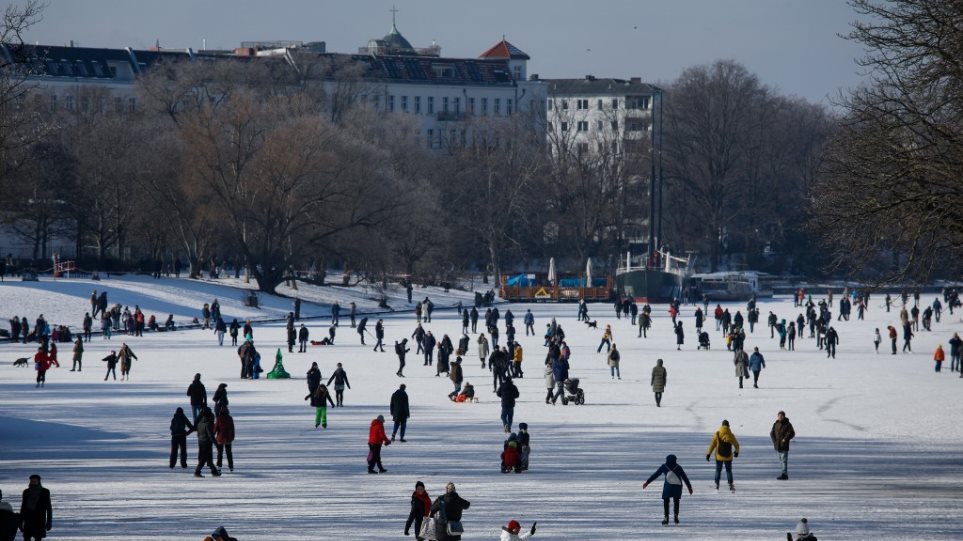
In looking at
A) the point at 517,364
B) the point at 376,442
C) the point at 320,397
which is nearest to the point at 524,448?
the point at 376,442

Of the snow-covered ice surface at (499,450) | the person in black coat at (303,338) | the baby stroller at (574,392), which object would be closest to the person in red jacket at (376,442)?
the snow-covered ice surface at (499,450)

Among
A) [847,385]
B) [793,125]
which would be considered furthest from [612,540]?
[793,125]

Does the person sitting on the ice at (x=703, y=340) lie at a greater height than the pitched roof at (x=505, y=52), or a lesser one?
lesser

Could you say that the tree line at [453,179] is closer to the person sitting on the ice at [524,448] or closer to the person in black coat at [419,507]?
the person sitting on the ice at [524,448]

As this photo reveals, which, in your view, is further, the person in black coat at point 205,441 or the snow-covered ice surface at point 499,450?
the person in black coat at point 205,441

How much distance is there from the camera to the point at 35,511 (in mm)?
15039

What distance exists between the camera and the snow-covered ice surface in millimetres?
17547

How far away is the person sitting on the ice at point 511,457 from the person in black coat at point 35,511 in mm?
7607

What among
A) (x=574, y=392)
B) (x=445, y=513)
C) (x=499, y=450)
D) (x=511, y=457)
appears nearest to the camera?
(x=445, y=513)

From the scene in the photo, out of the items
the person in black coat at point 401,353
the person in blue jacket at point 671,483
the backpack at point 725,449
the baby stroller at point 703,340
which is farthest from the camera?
the baby stroller at point 703,340

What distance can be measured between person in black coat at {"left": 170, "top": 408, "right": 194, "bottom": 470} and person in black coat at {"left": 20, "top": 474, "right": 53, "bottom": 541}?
5.67 meters

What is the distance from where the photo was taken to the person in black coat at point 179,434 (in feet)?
69.0

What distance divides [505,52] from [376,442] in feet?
425

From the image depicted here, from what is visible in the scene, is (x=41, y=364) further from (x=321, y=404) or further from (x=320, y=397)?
(x=320, y=397)
